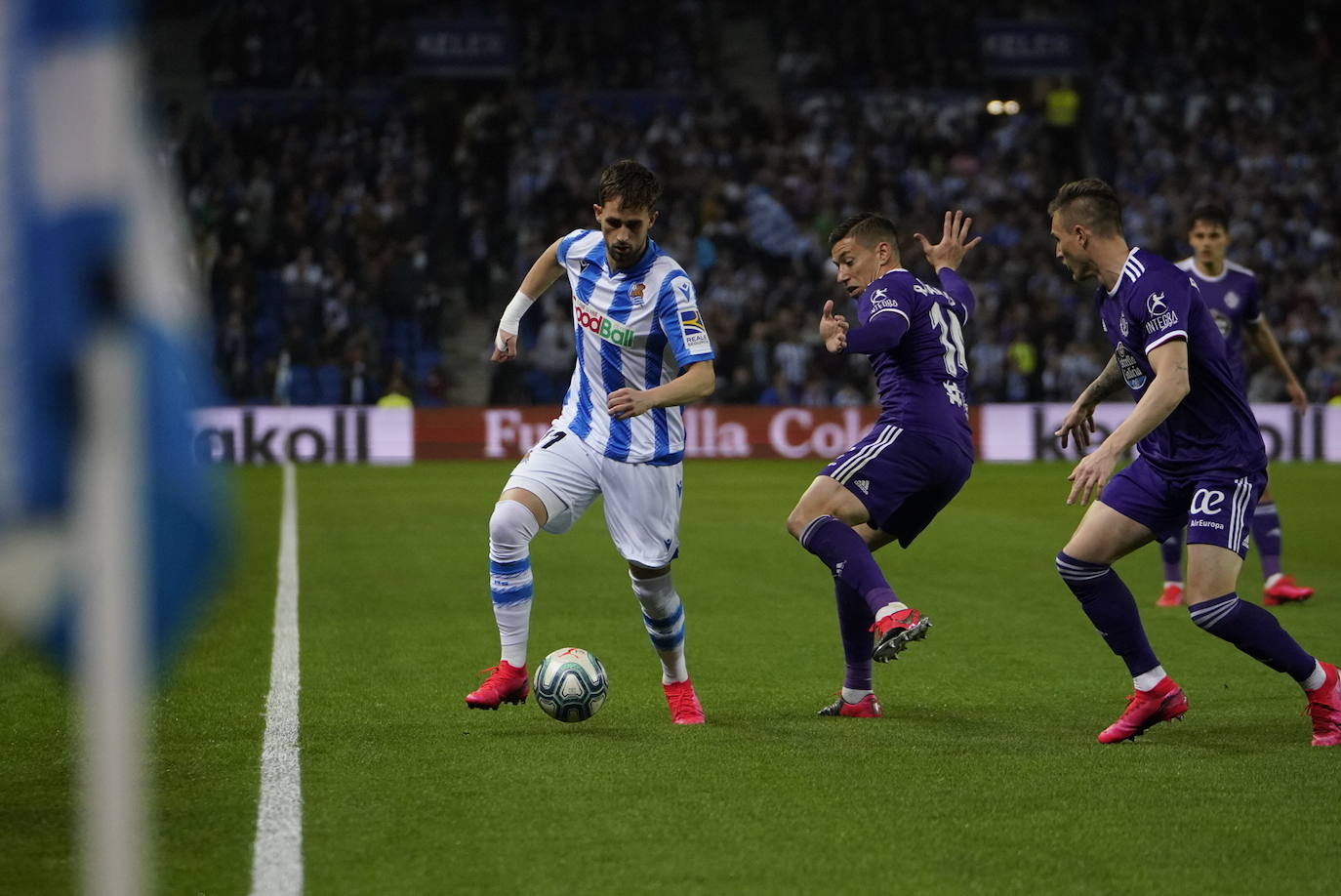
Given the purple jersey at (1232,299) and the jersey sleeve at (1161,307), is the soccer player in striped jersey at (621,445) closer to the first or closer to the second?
the jersey sleeve at (1161,307)

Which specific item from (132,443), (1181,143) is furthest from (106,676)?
(1181,143)

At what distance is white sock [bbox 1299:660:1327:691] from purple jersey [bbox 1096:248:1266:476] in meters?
0.79

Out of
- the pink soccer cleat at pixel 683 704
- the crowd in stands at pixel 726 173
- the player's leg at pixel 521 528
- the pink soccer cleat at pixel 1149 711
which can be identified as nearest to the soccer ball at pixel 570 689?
the player's leg at pixel 521 528

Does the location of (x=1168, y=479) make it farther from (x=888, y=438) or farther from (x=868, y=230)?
(x=868, y=230)

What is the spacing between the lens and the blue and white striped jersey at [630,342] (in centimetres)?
698

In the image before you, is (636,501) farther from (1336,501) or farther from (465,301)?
(465,301)

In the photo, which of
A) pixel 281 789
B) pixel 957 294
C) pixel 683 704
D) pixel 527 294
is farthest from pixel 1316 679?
pixel 281 789

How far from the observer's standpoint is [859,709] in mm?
7242

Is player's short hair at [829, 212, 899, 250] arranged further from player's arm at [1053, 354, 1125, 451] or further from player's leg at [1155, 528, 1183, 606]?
player's leg at [1155, 528, 1183, 606]

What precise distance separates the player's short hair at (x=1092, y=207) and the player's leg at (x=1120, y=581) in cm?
96

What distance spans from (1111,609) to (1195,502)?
0.55 meters

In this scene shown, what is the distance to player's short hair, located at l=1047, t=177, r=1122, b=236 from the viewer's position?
6.62 metres

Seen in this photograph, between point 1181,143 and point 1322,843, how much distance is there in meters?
29.7

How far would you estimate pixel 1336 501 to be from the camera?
1900 cm
